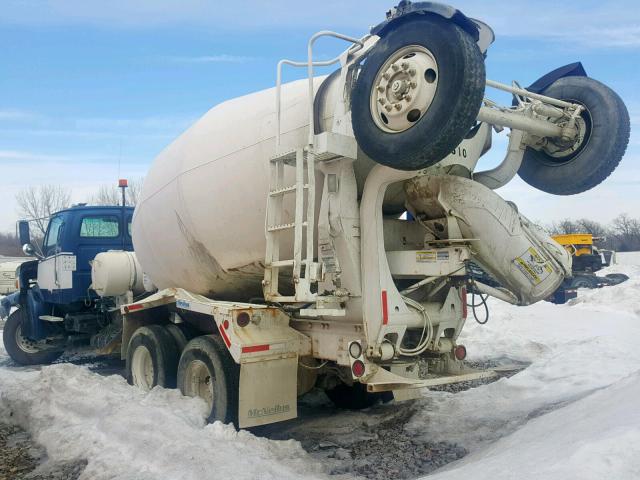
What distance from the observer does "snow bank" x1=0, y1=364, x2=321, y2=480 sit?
4.30m

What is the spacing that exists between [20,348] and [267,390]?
757 cm

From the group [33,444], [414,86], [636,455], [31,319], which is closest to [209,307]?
[33,444]

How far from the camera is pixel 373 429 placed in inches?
239

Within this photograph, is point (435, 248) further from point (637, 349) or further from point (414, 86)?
point (637, 349)

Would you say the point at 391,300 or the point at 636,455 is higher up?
the point at 391,300

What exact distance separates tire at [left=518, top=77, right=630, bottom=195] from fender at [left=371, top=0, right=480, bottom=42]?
178 centimetres

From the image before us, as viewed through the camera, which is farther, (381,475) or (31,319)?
(31,319)

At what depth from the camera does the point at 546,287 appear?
5.16 meters

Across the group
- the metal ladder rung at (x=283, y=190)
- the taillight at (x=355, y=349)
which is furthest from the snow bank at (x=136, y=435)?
the metal ladder rung at (x=283, y=190)

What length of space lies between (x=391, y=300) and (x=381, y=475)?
1.40 meters

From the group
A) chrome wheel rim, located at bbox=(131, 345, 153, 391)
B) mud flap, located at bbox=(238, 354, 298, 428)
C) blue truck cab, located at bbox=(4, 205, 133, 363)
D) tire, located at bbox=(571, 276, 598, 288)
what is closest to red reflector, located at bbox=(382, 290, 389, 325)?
mud flap, located at bbox=(238, 354, 298, 428)

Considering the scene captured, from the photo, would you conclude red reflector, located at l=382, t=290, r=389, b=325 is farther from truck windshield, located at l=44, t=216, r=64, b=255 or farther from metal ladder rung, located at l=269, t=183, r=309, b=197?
truck windshield, located at l=44, t=216, r=64, b=255

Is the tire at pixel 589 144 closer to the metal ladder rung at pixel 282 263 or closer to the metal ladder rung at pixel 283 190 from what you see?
the metal ladder rung at pixel 283 190

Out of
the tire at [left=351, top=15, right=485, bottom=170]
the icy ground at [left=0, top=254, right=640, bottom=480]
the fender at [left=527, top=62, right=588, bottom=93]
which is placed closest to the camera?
the icy ground at [left=0, top=254, right=640, bottom=480]
